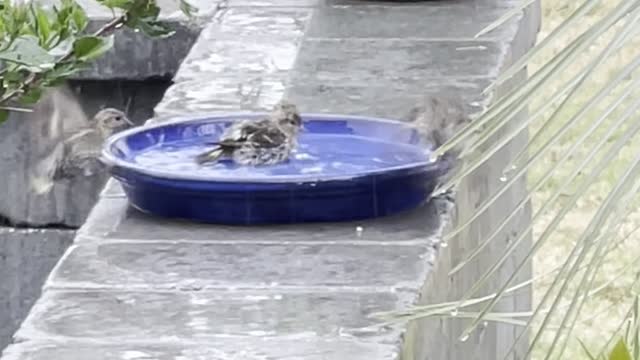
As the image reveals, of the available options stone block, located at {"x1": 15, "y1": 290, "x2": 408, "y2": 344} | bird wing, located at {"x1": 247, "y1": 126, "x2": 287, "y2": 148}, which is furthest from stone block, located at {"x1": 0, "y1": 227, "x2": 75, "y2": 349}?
stone block, located at {"x1": 15, "y1": 290, "x2": 408, "y2": 344}

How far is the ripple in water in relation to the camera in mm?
2549

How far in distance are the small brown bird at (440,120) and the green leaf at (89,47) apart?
0.84 m

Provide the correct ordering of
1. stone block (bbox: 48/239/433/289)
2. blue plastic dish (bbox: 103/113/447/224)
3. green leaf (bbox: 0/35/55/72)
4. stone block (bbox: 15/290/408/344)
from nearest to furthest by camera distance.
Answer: green leaf (bbox: 0/35/55/72) → stone block (bbox: 15/290/408/344) → stone block (bbox: 48/239/433/289) → blue plastic dish (bbox: 103/113/447/224)

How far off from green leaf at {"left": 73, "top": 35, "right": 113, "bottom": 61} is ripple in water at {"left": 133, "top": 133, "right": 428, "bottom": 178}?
66 centimetres

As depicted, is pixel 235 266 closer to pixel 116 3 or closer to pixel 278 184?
pixel 278 184

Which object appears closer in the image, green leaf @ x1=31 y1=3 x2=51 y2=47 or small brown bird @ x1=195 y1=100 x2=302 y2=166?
green leaf @ x1=31 y1=3 x2=51 y2=47

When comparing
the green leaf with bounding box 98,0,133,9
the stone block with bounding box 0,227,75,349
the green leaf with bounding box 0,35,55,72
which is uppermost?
the green leaf with bounding box 0,35,55,72

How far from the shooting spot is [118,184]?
2709 millimetres

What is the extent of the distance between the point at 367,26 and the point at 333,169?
3.60ft

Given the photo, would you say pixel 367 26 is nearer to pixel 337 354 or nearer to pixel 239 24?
pixel 239 24

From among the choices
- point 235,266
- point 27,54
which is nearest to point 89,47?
point 27,54

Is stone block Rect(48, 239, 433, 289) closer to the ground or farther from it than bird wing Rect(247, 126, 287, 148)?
closer to the ground

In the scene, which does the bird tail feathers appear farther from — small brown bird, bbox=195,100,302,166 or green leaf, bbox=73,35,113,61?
green leaf, bbox=73,35,113,61

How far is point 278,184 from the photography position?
7.84 feet
